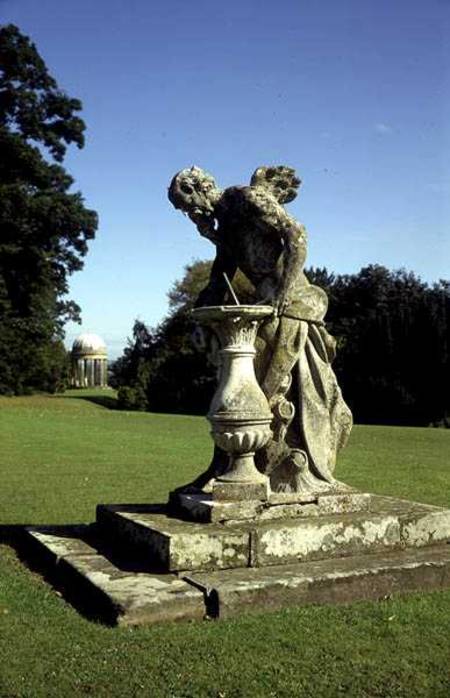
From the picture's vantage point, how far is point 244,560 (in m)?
5.62

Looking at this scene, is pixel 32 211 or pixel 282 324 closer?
pixel 282 324

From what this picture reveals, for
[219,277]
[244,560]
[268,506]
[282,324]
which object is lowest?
[244,560]

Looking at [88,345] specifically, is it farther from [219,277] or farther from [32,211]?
[219,277]

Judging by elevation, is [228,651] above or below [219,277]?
below

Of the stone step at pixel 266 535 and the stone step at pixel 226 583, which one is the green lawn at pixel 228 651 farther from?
the stone step at pixel 266 535

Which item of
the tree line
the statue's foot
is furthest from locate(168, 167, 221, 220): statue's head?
the tree line

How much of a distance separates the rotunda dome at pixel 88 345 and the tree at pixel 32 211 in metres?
57.3

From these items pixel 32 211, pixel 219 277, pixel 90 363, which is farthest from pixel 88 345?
pixel 219 277

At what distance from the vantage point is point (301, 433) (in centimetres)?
Answer: 670

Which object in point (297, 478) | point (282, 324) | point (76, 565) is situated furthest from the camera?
point (282, 324)

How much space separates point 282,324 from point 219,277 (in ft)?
3.06

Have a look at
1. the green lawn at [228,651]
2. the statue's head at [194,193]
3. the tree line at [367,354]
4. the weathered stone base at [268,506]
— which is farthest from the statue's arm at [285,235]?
the tree line at [367,354]

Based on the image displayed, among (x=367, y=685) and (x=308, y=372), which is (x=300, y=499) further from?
(x=367, y=685)

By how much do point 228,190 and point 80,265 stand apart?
106 ft
